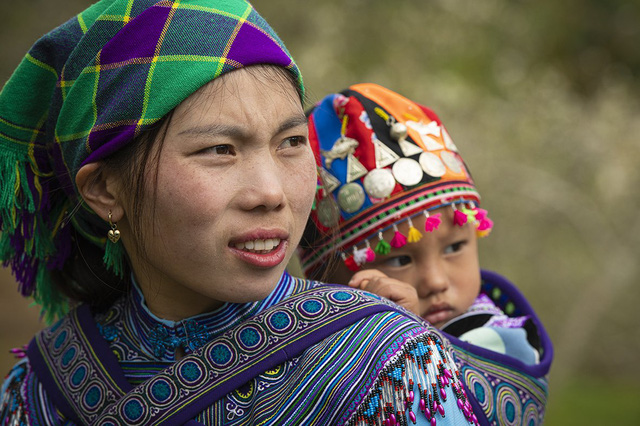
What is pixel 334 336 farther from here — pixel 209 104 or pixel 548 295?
pixel 548 295

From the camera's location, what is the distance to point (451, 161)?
256cm

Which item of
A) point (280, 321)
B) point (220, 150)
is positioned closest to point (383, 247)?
point (280, 321)

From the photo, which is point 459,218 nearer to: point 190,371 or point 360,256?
point 360,256

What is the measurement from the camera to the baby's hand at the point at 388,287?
2225mm

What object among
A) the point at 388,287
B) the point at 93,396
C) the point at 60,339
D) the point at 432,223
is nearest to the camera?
the point at 93,396

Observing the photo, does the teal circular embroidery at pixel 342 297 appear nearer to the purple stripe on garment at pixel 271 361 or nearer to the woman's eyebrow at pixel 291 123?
the purple stripe on garment at pixel 271 361

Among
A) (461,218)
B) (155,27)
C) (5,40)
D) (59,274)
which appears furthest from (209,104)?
(5,40)

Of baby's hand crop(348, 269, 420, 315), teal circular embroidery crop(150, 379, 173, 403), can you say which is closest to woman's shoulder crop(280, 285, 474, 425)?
teal circular embroidery crop(150, 379, 173, 403)

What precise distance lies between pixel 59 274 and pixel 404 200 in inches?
47.8

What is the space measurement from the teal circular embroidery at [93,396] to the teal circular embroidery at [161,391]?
220mm

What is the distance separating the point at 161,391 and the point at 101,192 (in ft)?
1.82

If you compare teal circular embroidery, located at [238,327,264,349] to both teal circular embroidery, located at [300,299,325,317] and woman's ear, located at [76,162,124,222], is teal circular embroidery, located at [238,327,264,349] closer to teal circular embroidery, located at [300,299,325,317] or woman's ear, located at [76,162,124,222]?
teal circular embroidery, located at [300,299,325,317]

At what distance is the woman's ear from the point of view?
180 centimetres

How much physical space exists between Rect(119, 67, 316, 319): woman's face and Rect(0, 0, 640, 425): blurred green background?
4342mm
